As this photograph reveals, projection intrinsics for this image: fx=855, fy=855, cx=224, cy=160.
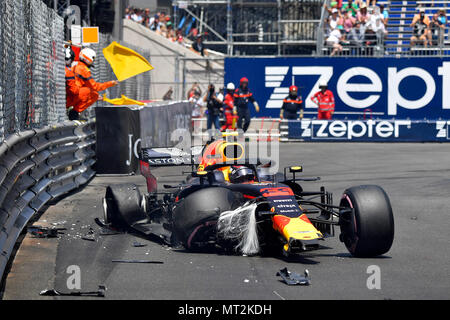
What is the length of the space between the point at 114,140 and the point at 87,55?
1.66 m

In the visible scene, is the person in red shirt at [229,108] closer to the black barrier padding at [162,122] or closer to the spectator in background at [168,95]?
the black barrier padding at [162,122]

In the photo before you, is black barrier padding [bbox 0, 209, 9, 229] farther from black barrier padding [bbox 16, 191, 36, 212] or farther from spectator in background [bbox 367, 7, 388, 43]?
spectator in background [bbox 367, 7, 388, 43]

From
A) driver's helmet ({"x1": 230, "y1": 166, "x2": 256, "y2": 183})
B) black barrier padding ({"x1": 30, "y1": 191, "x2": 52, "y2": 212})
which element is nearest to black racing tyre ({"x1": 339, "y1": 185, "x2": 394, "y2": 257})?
driver's helmet ({"x1": 230, "y1": 166, "x2": 256, "y2": 183})

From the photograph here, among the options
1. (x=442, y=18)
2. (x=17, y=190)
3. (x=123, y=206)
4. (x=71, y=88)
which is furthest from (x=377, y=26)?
(x=17, y=190)

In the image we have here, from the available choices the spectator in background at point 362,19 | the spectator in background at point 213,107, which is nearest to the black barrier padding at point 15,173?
the spectator in background at point 213,107

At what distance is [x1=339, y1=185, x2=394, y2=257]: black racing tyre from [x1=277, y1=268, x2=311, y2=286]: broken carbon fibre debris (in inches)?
37.9

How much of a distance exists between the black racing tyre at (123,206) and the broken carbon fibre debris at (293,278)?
2.99 meters

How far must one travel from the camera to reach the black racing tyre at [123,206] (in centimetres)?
983

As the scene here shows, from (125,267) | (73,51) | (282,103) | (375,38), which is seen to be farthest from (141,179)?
(375,38)

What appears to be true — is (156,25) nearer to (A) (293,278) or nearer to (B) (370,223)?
(B) (370,223)

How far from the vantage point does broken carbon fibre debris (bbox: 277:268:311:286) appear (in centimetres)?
687

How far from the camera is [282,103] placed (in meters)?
27.9
